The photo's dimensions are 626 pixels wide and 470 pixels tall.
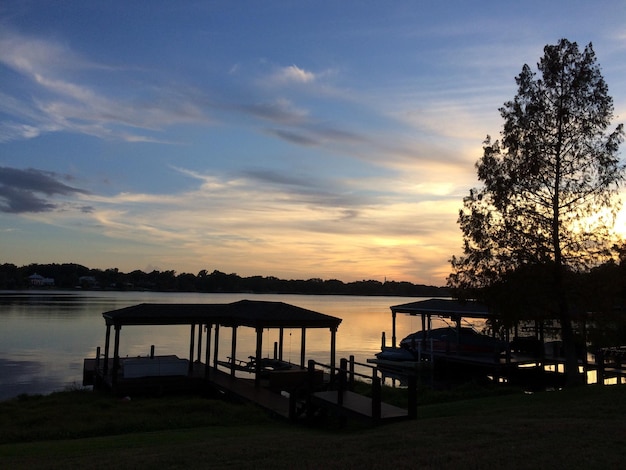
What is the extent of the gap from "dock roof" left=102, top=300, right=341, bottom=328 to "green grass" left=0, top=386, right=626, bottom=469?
4.62 m

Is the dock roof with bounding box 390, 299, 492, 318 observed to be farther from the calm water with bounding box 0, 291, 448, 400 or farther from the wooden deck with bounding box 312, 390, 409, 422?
the wooden deck with bounding box 312, 390, 409, 422

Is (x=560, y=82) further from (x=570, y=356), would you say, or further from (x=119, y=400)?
(x=119, y=400)

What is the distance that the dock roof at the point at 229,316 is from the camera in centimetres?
2222

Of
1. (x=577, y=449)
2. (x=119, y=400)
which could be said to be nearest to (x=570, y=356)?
(x=577, y=449)

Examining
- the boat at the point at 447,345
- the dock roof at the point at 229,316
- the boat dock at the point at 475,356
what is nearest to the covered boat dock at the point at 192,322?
the dock roof at the point at 229,316

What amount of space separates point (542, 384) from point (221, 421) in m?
19.7

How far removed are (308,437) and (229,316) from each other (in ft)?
40.9

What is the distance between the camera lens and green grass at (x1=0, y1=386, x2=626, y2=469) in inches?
332

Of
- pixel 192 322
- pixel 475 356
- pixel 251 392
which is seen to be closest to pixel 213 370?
pixel 192 322

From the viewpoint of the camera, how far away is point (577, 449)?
27.3 feet

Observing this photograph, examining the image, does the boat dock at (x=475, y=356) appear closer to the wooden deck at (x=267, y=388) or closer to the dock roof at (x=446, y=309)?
the dock roof at (x=446, y=309)

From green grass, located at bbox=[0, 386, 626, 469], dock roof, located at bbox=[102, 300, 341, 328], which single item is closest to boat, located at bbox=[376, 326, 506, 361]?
dock roof, located at bbox=[102, 300, 341, 328]

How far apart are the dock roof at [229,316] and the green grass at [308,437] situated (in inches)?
182

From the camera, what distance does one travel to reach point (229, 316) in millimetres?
24016
